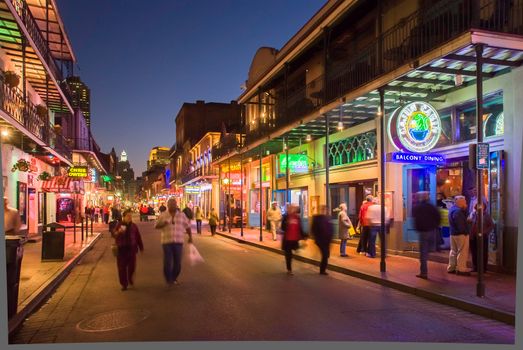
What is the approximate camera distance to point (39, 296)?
886 centimetres

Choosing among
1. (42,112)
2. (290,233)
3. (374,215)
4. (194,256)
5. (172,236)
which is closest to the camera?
(172,236)

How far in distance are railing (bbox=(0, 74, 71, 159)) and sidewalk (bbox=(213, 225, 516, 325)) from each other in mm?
10727

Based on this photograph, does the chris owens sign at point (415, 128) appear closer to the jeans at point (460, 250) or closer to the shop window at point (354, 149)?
the jeans at point (460, 250)

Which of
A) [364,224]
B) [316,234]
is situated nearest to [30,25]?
[316,234]

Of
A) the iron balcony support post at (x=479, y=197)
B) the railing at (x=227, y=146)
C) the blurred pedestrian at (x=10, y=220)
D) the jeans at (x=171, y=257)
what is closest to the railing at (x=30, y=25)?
the blurred pedestrian at (x=10, y=220)

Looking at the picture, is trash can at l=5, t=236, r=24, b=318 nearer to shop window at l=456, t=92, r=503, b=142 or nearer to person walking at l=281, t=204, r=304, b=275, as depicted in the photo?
person walking at l=281, t=204, r=304, b=275

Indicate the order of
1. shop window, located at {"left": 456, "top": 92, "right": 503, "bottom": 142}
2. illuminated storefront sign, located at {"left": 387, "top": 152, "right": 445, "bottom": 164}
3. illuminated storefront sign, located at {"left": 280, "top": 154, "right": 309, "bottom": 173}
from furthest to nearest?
illuminated storefront sign, located at {"left": 280, "top": 154, "right": 309, "bottom": 173} < illuminated storefront sign, located at {"left": 387, "top": 152, "right": 445, "bottom": 164} < shop window, located at {"left": 456, "top": 92, "right": 503, "bottom": 142}

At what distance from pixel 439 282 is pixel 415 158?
352cm

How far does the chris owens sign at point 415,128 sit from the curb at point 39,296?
327 inches

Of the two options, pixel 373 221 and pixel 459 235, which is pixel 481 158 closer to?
pixel 459 235

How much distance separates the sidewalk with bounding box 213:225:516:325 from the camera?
7672 mm

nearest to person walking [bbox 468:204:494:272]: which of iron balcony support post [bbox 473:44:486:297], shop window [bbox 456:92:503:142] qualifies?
iron balcony support post [bbox 473:44:486:297]

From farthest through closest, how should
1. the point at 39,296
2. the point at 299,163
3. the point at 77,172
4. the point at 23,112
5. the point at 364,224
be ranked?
the point at 77,172, the point at 299,163, the point at 23,112, the point at 364,224, the point at 39,296

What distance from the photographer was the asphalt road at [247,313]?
20.9 feet
